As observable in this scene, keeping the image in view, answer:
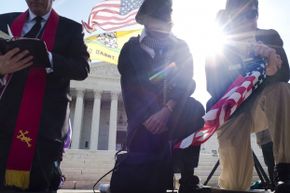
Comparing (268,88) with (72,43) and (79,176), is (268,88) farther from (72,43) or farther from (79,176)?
(79,176)

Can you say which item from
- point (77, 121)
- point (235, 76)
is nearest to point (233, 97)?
point (235, 76)

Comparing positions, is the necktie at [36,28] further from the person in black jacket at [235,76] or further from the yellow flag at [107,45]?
the yellow flag at [107,45]

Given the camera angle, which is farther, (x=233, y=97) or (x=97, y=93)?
(x=97, y=93)

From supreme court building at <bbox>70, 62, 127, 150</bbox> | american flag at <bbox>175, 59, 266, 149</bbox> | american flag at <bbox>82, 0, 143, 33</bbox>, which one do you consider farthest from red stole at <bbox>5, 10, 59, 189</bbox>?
supreme court building at <bbox>70, 62, 127, 150</bbox>

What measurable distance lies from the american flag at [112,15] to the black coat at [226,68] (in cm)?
872

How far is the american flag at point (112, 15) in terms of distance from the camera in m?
12.3

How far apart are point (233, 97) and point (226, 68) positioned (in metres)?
0.51

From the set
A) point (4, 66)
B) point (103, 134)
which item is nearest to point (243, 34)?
point (4, 66)

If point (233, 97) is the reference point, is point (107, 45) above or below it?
above

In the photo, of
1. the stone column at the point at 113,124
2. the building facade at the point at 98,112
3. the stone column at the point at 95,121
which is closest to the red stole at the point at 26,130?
the building facade at the point at 98,112

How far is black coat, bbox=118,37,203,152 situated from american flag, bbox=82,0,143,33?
9.30 metres

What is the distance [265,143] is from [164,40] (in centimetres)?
204

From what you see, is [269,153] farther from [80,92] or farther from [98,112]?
[80,92]

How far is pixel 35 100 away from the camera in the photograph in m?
3.02
